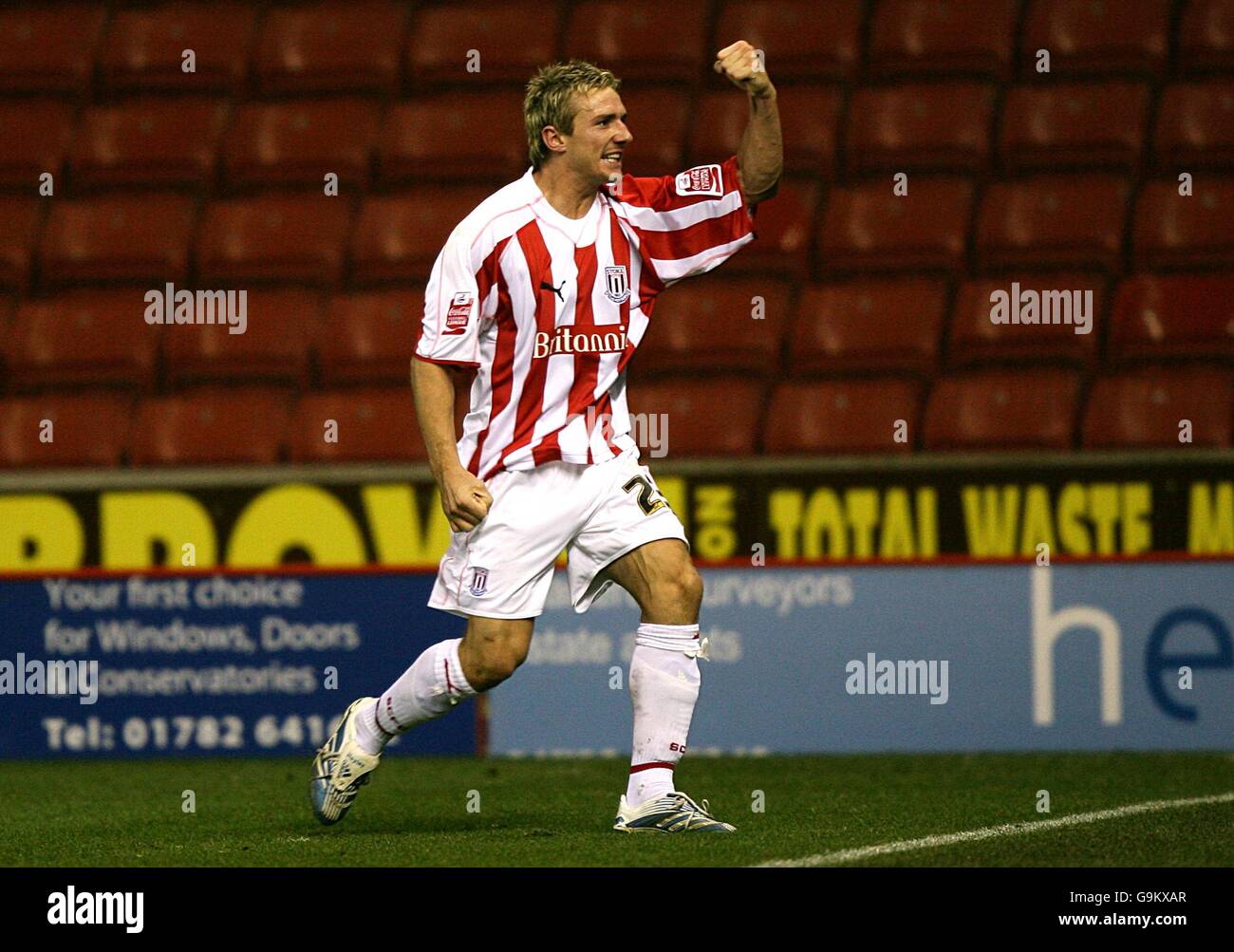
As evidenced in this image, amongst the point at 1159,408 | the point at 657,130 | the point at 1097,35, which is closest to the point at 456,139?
the point at 657,130

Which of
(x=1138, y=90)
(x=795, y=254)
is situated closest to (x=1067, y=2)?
(x=1138, y=90)

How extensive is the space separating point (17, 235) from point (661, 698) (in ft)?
21.6

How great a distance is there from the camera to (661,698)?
4.94 metres

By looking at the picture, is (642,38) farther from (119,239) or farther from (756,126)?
(756,126)

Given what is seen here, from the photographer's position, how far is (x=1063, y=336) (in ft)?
29.2

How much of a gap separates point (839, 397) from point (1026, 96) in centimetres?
241

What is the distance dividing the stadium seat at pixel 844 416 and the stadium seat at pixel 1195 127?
2.22 metres

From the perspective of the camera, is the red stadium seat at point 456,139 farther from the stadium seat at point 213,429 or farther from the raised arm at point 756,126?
the raised arm at point 756,126

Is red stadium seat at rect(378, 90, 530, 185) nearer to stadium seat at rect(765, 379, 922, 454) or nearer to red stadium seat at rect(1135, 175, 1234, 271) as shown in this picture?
stadium seat at rect(765, 379, 922, 454)

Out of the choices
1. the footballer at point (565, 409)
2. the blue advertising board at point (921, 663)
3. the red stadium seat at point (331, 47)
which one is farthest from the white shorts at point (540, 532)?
the red stadium seat at point (331, 47)

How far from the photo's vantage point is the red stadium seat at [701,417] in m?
8.70

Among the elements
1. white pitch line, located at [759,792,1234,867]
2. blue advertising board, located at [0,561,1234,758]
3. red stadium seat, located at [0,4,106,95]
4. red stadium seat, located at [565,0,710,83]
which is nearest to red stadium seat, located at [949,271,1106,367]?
blue advertising board, located at [0,561,1234,758]

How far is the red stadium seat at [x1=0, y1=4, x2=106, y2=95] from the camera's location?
1135 cm

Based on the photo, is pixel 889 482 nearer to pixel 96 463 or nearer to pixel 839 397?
pixel 839 397
